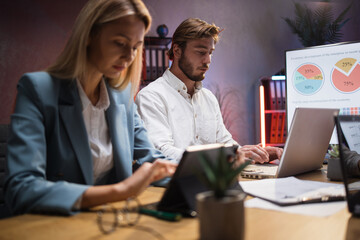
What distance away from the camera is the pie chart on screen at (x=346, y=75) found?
2092 mm

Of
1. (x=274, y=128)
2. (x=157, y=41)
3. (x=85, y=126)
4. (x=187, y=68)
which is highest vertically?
(x=157, y=41)

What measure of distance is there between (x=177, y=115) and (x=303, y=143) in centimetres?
104

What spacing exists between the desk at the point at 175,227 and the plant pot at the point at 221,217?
91mm

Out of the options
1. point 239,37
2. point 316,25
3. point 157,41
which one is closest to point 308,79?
point 157,41

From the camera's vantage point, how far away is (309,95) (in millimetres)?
2248

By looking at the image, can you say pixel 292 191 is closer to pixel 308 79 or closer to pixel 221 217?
pixel 221 217

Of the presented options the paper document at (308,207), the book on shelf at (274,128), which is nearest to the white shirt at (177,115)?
the paper document at (308,207)

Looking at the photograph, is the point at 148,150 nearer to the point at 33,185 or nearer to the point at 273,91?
the point at 33,185

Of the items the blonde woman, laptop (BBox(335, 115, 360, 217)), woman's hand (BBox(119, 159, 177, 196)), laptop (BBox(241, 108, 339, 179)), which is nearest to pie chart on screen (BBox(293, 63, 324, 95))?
laptop (BBox(241, 108, 339, 179))

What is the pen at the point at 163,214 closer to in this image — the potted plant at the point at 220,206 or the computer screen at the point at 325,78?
the potted plant at the point at 220,206

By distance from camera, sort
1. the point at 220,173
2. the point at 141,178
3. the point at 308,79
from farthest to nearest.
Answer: the point at 308,79, the point at 141,178, the point at 220,173

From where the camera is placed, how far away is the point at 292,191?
3.74 ft

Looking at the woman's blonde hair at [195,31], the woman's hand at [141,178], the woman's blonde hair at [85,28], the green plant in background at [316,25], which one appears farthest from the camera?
the green plant in background at [316,25]

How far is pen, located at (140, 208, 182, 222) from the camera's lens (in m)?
0.86
